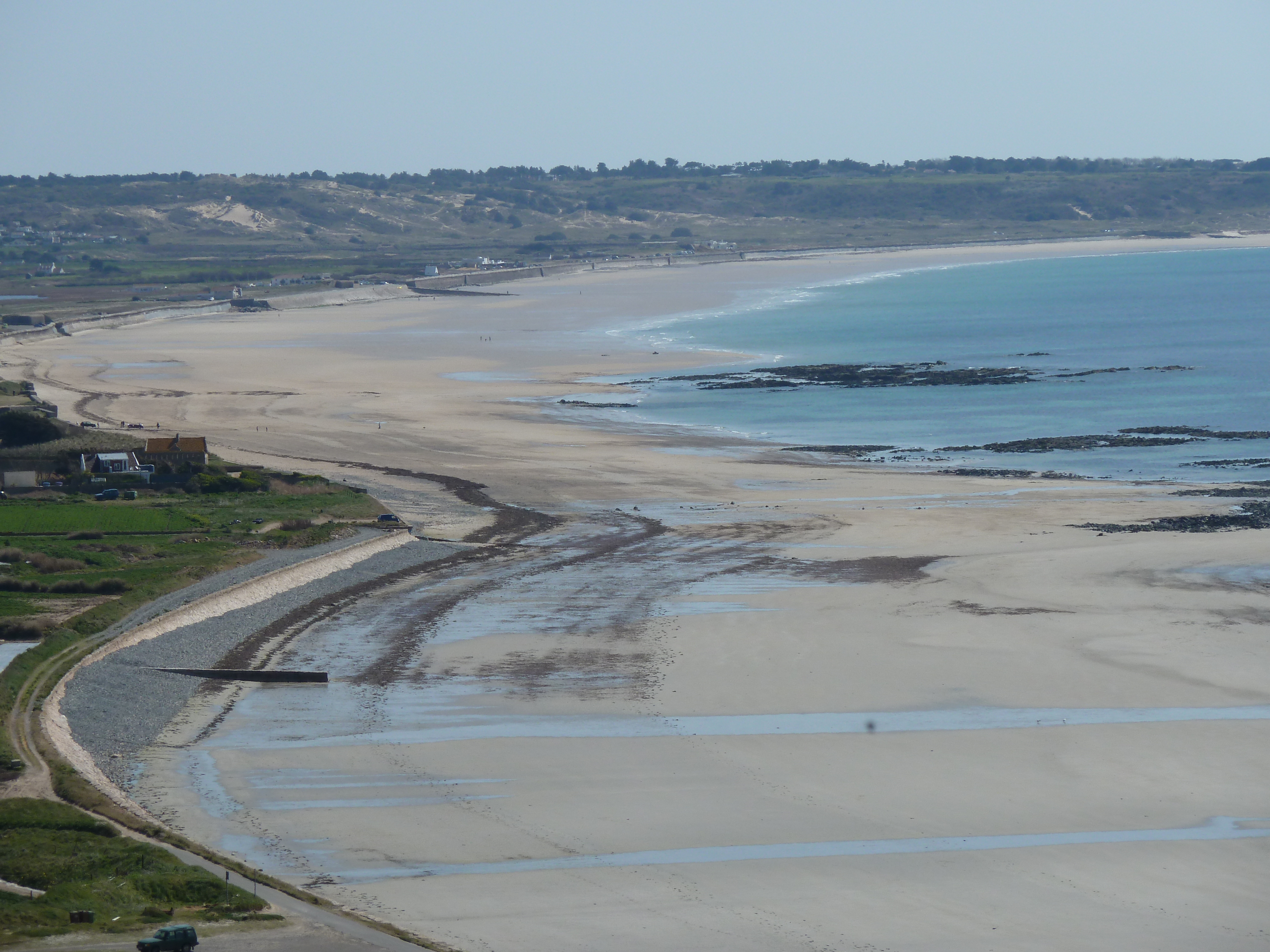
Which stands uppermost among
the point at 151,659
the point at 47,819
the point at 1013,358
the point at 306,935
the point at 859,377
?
the point at 1013,358

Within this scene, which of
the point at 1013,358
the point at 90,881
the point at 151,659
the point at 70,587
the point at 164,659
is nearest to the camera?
the point at 90,881

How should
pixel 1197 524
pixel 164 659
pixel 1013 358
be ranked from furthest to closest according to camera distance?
pixel 1013 358 < pixel 1197 524 < pixel 164 659

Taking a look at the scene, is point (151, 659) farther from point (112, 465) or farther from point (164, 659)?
point (112, 465)

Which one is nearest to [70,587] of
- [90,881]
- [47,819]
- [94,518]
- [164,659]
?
[164,659]

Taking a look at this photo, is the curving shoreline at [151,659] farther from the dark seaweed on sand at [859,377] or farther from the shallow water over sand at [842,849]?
the dark seaweed on sand at [859,377]

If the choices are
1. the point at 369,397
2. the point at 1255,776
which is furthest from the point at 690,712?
the point at 369,397

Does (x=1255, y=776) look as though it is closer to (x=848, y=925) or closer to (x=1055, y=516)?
→ (x=848, y=925)

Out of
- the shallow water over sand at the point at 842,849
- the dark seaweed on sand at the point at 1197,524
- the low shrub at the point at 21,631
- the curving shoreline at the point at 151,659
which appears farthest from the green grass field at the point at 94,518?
the dark seaweed on sand at the point at 1197,524
